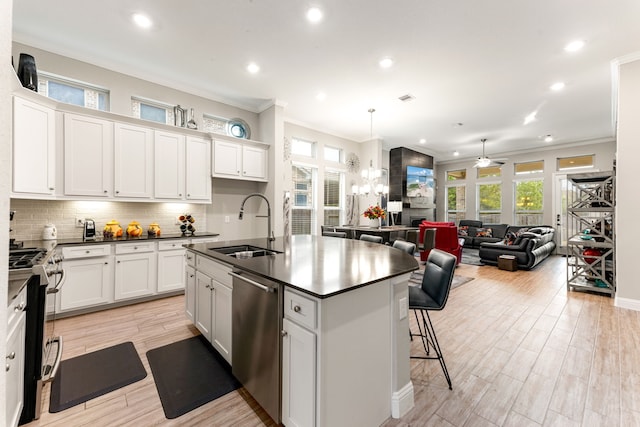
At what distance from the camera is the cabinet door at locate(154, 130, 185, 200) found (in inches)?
157

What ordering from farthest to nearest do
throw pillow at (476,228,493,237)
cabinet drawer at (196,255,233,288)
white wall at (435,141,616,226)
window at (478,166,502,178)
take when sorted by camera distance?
window at (478,166,502,178), throw pillow at (476,228,493,237), white wall at (435,141,616,226), cabinet drawer at (196,255,233,288)

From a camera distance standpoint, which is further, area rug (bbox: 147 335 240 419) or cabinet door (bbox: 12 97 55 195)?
cabinet door (bbox: 12 97 55 195)

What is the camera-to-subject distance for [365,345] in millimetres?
1552

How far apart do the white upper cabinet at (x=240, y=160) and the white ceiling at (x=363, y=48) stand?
35.0 inches

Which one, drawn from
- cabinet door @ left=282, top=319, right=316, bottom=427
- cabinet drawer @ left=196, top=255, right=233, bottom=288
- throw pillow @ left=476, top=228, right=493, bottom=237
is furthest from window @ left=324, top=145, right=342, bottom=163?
cabinet door @ left=282, top=319, right=316, bottom=427

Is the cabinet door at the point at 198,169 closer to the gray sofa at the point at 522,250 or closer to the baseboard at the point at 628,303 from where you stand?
the baseboard at the point at 628,303

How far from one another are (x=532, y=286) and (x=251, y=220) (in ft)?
16.9

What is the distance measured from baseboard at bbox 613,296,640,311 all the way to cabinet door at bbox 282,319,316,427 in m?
4.60

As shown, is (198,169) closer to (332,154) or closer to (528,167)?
(332,154)

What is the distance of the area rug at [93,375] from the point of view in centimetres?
192

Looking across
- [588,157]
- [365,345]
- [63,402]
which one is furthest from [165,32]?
[588,157]

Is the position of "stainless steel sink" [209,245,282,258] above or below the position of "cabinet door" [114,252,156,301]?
above

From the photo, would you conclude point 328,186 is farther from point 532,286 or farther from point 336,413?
point 336,413

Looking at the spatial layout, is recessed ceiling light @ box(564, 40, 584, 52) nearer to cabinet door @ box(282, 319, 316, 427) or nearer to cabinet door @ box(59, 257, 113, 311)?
cabinet door @ box(282, 319, 316, 427)
